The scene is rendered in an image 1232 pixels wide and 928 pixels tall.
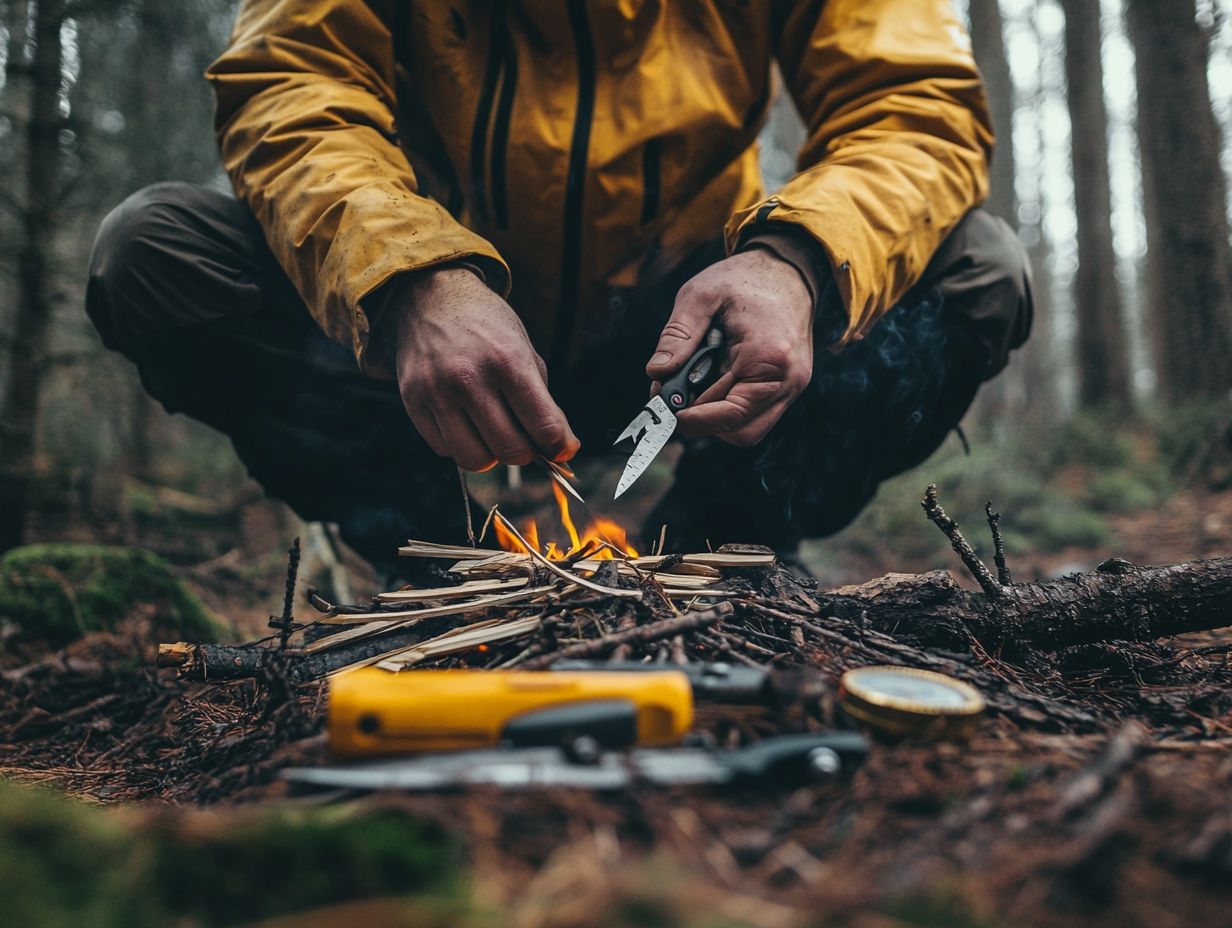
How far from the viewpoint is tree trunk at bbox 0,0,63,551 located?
4.27 metres

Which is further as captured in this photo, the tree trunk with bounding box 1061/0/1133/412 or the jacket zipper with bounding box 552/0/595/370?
the tree trunk with bounding box 1061/0/1133/412

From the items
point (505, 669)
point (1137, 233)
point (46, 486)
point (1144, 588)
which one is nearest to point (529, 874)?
point (505, 669)

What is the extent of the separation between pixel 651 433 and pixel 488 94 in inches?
59.7

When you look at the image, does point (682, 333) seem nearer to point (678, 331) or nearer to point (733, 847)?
point (678, 331)

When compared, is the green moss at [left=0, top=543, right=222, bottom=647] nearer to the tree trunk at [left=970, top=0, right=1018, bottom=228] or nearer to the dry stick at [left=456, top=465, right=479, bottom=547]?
the dry stick at [left=456, top=465, right=479, bottom=547]

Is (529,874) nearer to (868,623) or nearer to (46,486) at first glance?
(868,623)

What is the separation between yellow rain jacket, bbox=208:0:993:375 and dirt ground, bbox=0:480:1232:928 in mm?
1315

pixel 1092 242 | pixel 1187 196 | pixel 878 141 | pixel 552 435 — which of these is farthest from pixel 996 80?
pixel 552 435

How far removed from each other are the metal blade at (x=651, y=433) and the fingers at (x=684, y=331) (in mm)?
91

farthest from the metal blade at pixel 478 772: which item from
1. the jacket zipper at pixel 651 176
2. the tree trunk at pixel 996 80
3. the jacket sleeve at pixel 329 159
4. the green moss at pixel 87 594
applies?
the tree trunk at pixel 996 80

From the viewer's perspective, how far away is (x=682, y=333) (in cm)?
218

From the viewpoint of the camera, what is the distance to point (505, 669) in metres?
1.62

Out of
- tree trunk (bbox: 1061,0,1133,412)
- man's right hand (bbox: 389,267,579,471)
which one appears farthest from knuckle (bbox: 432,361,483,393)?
tree trunk (bbox: 1061,0,1133,412)

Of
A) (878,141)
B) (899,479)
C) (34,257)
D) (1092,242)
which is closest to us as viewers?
(878,141)
